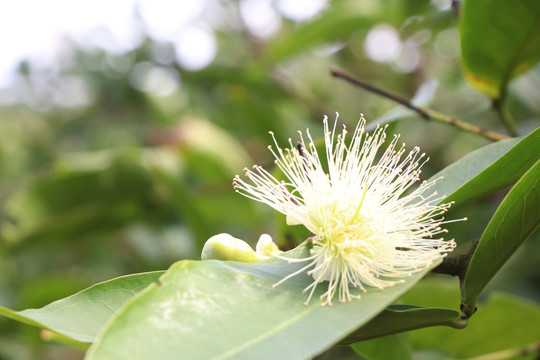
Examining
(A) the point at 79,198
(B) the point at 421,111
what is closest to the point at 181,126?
(A) the point at 79,198

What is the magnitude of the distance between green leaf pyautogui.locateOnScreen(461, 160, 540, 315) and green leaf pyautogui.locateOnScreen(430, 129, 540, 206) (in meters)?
0.07

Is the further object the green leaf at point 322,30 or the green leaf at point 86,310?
the green leaf at point 322,30

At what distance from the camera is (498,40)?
4.36 feet

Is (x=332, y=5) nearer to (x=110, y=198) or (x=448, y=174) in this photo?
(x=110, y=198)

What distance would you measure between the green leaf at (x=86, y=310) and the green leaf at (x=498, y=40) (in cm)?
96

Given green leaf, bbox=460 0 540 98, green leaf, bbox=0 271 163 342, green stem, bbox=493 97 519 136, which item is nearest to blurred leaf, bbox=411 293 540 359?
green stem, bbox=493 97 519 136

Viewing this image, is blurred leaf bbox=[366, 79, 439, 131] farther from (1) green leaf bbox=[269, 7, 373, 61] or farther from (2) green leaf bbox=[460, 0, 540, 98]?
(1) green leaf bbox=[269, 7, 373, 61]

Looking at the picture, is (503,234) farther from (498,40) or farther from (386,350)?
(498,40)

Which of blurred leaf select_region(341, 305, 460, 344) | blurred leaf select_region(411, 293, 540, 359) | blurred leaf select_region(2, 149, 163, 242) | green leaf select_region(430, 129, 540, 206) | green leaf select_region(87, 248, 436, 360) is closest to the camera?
green leaf select_region(87, 248, 436, 360)

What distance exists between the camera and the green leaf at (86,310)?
0.68m

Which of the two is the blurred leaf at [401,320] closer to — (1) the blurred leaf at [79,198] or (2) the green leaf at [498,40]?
(2) the green leaf at [498,40]

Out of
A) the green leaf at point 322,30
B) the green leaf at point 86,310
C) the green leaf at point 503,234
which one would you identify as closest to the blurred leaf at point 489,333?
the green leaf at point 503,234

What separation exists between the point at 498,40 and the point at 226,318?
3.36ft

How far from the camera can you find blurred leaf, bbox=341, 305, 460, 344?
0.72m
